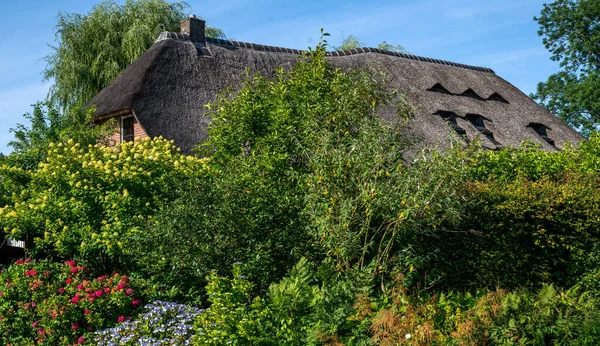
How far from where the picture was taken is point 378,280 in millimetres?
8195

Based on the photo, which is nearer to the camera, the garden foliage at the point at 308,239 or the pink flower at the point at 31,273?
the garden foliage at the point at 308,239

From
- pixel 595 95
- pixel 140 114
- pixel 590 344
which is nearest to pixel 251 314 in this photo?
pixel 590 344

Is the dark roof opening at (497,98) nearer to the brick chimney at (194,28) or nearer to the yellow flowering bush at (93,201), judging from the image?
the brick chimney at (194,28)

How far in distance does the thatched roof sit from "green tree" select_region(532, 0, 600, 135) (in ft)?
24.8

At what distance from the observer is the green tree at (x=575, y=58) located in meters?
31.5

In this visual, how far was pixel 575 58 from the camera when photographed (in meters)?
33.0

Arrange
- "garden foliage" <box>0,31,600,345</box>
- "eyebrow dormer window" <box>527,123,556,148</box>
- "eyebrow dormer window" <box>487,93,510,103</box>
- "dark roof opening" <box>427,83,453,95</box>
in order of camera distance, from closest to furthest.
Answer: "garden foliage" <box>0,31,600,345</box> → "dark roof opening" <box>427,83,453,95</box> → "eyebrow dormer window" <box>527,123,556,148</box> → "eyebrow dormer window" <box>487,93,510,103</box>

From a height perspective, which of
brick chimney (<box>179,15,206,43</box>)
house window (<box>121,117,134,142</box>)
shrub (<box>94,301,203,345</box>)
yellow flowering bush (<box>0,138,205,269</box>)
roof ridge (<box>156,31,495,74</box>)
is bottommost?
shrub (<box>94,301,203,345</box>)

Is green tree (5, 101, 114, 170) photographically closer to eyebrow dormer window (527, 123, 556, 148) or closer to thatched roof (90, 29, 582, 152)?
thatched roof (90, 29, 582, 152)

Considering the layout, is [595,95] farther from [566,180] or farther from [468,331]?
[468,331]

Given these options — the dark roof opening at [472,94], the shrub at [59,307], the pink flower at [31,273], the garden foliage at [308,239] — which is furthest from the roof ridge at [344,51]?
the shrub at [59,307]

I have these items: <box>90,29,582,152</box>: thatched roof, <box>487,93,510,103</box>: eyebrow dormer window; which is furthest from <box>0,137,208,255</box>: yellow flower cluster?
<box>487,93,510,103</box>: eyebrow dormer window

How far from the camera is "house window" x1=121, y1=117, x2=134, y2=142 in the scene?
60.1 ft

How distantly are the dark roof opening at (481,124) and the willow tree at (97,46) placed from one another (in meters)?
11.5
